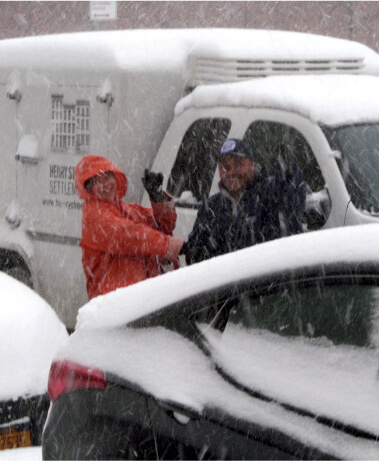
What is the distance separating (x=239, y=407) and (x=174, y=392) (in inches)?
8.4

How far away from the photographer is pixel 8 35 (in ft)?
91.9

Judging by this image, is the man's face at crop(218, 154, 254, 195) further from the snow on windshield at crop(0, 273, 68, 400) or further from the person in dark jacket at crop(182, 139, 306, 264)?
the snow on windshield at crop(0, 273, 68, 400)

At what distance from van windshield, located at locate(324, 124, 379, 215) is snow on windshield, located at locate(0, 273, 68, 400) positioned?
181 cm

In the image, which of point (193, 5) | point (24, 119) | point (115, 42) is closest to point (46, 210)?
point (24, 119)

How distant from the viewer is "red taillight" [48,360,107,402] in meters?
3.16

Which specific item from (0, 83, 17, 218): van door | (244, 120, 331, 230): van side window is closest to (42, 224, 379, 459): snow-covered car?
(244, 120, 331, 230): van side window

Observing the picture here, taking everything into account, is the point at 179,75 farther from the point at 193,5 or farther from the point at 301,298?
the point at 193,5

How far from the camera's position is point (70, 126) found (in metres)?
7.37

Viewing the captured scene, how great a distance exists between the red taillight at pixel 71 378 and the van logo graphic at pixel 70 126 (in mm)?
4012

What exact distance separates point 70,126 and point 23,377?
3287 millimetres

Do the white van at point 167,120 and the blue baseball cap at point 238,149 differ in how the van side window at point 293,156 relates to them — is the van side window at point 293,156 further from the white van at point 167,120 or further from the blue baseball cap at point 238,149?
the blue baseball cap at point 238,149

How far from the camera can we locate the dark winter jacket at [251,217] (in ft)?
17.8

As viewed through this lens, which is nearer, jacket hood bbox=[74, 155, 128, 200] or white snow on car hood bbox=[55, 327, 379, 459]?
white snow on car hood bbox=[55, 327, 379, 459]

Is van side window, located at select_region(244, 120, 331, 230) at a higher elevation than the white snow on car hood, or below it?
higher
